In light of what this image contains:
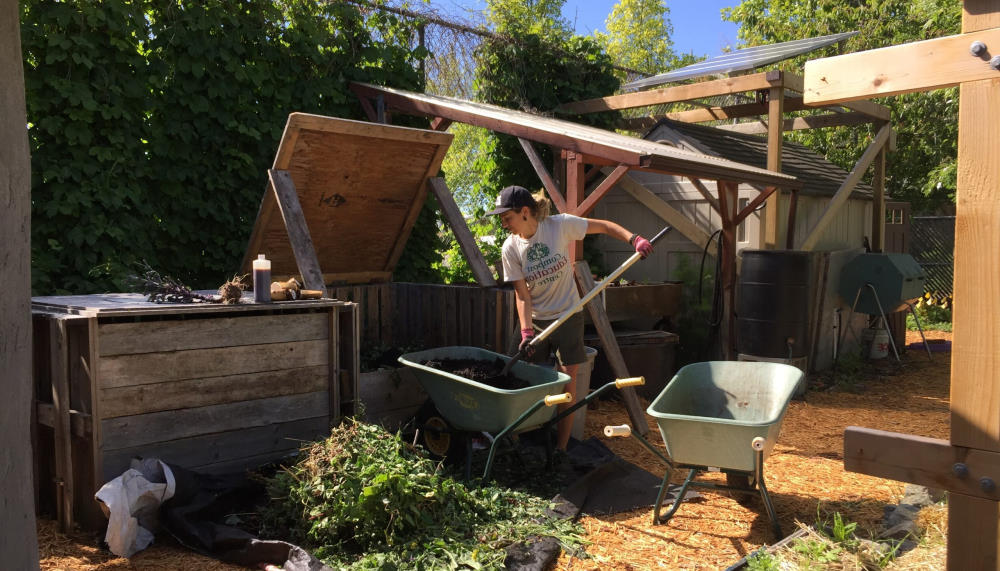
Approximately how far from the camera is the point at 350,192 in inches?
226

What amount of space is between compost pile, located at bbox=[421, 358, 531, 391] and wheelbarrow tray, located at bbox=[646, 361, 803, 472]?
34.4 inches

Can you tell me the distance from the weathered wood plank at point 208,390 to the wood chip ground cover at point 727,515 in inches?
25.4

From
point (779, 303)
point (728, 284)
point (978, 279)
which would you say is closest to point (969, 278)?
point (978, 279)

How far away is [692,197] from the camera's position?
30.3ft

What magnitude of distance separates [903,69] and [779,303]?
18.5ft

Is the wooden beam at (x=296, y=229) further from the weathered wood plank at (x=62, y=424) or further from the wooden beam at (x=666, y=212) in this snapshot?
the wooden beam at (x=666, y=212)

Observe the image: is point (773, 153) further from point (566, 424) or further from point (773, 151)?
point (566, 424)

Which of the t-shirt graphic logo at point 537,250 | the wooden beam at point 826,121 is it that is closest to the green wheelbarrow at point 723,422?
the t-shirt graphic logo at point 537,250

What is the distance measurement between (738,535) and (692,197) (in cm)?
599

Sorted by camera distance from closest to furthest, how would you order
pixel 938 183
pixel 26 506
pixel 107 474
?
pixel 26 506 → pixel 107 474 → pixel 938 183

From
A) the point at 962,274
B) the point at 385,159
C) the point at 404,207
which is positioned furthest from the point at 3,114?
the point at 404,207

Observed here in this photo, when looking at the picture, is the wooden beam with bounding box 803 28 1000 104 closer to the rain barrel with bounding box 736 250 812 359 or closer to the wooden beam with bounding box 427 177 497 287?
the wooden beam with bounding box 427 177 497 287

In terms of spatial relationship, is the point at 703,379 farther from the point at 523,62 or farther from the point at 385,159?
the point at 523,62

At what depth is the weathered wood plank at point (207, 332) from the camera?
3.66 metres
